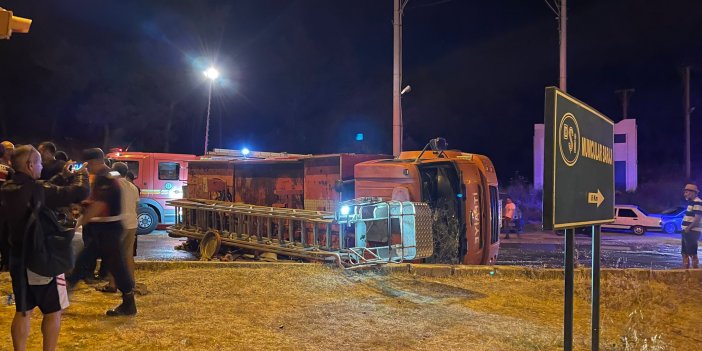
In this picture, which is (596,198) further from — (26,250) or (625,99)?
(625,99)

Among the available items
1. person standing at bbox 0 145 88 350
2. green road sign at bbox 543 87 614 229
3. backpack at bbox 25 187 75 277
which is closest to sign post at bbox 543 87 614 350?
green road sign at bbox 543 87 614 229

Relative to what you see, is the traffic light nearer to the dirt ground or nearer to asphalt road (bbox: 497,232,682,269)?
the dirt ground

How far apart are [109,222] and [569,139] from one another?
Result: 4.72 meters

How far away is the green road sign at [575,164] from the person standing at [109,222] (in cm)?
435

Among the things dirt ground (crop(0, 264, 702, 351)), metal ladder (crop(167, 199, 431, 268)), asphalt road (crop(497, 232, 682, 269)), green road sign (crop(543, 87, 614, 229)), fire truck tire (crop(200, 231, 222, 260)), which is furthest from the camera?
asphalt road (crop(497, 232, 682, 269))

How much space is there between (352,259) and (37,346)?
477 cm

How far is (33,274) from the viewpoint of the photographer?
12.7 feet

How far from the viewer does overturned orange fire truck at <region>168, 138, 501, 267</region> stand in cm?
863

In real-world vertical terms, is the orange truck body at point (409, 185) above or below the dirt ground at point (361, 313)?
above

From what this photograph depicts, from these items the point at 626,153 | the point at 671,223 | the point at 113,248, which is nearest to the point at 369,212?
the point at 113,248

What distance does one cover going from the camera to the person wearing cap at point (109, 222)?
563 centimetres

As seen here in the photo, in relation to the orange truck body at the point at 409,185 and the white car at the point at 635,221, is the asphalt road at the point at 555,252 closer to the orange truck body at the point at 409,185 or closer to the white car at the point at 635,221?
the orange truck body at the point at 409,185

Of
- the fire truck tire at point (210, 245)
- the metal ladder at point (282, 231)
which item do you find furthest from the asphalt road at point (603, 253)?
the fire truck tire at point (210, 245)

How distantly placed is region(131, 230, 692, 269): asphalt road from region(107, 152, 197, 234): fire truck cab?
0.60 metres
